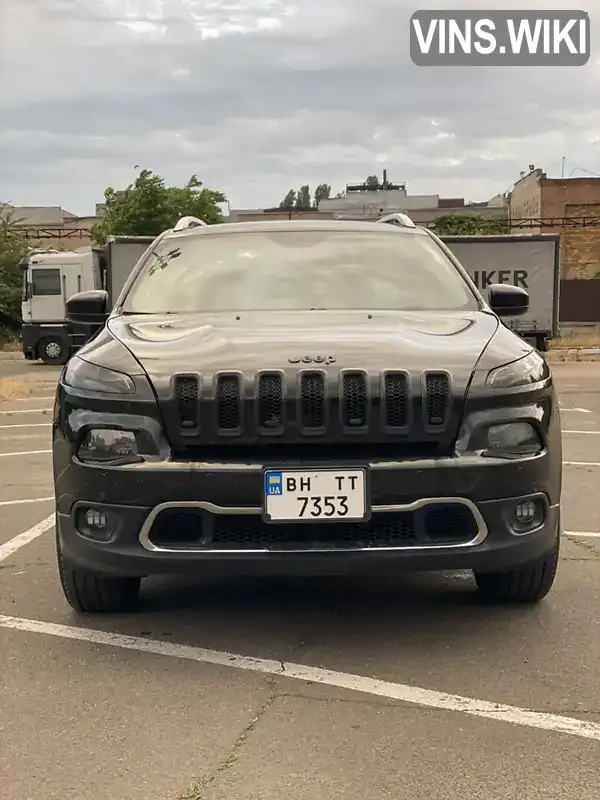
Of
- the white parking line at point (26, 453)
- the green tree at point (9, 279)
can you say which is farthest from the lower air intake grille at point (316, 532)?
the green tree at point (9, 279)

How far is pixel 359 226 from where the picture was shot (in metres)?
5.73

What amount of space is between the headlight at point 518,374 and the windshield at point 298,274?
3.15 feet

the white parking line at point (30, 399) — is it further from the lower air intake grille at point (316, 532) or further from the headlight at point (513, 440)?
the headlight at point (513, 440)

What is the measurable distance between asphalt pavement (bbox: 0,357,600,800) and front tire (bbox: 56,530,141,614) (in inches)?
2.6

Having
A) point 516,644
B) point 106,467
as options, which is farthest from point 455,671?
point 106,467

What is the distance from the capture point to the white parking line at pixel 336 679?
3221 millimetres

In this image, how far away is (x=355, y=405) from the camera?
3.66 meters

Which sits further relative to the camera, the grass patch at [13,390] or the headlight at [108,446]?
the grass patch at [13,390]

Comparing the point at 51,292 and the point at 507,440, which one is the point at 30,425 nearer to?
the point at 507,440

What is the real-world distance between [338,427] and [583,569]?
2.22 metres

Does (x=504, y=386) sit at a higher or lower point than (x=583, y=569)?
higher

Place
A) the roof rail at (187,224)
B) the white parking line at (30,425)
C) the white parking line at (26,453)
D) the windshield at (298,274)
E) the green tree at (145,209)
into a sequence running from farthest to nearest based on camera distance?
the green tree at (145,209)
the white parking line at (30,425)
the white parking line at (26,453)
the roof rail at (187,224)
the windshield at (298,274)

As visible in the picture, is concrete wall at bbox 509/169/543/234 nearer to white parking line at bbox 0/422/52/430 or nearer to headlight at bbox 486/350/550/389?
white parking line at bbox 0/422/52/430

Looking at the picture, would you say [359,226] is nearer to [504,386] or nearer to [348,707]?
[504,386]
